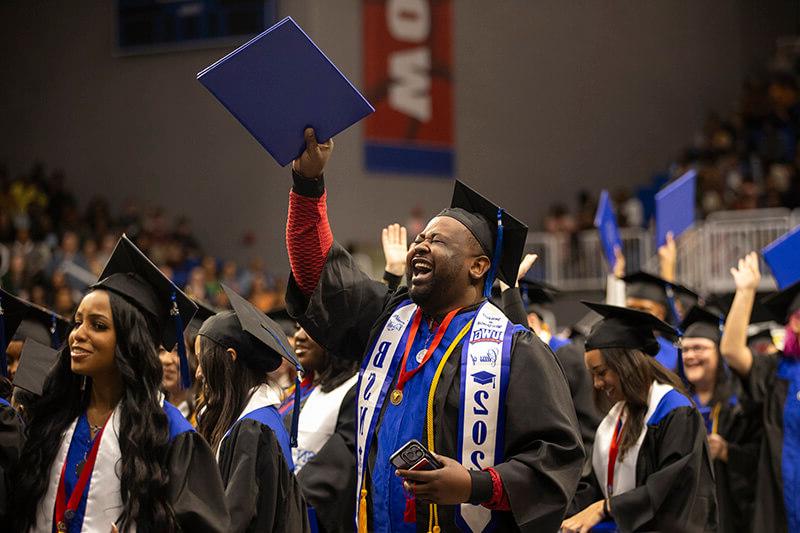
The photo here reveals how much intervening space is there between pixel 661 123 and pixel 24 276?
45.6 feet

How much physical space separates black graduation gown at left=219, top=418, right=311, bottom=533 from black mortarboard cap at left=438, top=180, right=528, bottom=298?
0.98 meters

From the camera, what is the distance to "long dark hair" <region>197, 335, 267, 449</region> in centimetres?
457

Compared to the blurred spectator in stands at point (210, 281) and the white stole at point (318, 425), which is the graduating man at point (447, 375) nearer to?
the white stole at point (318, 425)

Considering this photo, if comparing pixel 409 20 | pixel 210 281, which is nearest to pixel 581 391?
pixel 210 281

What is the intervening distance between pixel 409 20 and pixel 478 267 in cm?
1504

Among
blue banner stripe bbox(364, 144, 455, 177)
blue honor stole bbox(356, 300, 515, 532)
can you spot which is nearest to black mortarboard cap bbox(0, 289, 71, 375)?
blue honor stole bbox(356, 300, 515, 532)

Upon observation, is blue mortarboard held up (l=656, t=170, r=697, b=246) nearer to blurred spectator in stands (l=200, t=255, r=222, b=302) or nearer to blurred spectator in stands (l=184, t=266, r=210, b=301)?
blurred spectator in stands (l=184, t=266, r=210, b=301)

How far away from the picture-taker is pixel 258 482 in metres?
4.29

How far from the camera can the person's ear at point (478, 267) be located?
4230 millimetres

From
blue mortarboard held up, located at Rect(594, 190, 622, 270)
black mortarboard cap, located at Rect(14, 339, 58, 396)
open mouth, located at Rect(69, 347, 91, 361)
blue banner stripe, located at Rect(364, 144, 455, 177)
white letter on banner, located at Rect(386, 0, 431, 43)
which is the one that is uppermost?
white letter on banner, located at Rect(386, 0, 431, 43)

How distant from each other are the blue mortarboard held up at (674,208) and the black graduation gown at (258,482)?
4.73 metres

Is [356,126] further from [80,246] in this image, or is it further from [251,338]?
[251,338]

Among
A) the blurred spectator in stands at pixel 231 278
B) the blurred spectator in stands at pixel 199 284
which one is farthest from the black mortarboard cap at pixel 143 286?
the blurred spectator in stands at pixel 231 278

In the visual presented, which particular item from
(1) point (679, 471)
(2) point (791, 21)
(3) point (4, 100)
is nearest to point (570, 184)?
(2) point (791, 21)
